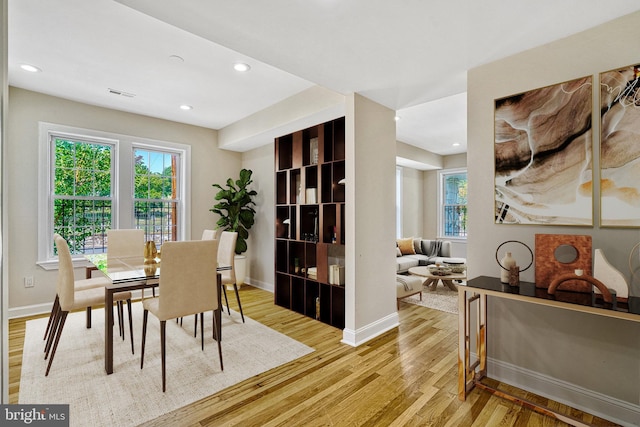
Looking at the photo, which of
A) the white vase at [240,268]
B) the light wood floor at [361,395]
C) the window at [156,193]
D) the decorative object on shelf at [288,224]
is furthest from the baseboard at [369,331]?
the window at [156,193]

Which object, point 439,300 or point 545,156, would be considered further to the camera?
point 439,300

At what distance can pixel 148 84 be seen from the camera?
3447 millimetres

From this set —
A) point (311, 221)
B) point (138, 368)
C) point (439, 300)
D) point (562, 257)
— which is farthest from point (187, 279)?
point (439, 300)

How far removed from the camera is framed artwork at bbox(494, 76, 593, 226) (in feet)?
6.44

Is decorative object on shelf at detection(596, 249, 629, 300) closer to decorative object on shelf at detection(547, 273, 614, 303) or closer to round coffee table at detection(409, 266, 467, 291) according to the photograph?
decorative object on shelf at detection(547, 273, 614, 303)

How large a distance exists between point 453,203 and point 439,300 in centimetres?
357

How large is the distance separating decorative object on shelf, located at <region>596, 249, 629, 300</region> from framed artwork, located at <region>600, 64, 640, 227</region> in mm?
265

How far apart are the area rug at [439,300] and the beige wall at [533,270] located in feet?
5.54

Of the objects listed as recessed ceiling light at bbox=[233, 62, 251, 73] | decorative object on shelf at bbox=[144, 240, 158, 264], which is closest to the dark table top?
recessed ceiling light at bbox=[233, 62, 251, 73]

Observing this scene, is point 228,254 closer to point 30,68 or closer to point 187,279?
point 187,279

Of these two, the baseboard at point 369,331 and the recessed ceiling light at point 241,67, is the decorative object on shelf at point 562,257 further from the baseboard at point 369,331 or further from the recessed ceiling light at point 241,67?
the recessed ceiling light at point 241,67

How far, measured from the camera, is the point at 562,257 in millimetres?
1954

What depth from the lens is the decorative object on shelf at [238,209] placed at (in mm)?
5000

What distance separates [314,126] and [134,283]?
8.58 ft
